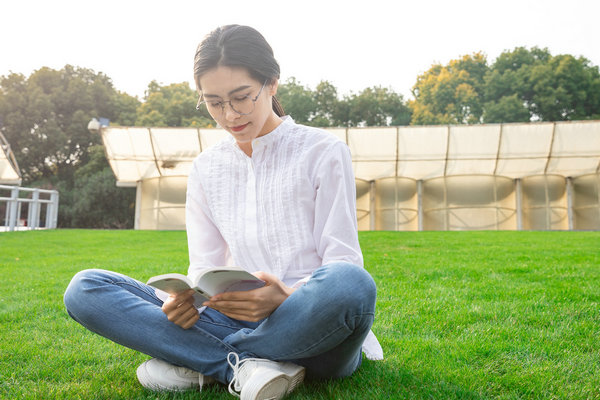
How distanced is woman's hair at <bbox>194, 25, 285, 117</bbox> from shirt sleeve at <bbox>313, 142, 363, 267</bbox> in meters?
0.48

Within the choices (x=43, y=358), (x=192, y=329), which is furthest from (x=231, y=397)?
(x=43, y=358)

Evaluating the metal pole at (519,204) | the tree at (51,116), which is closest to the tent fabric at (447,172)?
the metal pole at (519,204)

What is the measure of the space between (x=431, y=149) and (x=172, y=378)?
18.4 m

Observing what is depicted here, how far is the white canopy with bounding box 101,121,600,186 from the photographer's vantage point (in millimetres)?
18859

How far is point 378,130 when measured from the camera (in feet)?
63.9

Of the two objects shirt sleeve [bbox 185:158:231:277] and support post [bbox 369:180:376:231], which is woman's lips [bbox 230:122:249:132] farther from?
support post [bbox 369:180:376:231]

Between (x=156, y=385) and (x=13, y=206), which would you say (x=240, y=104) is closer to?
(x=156, y=385)

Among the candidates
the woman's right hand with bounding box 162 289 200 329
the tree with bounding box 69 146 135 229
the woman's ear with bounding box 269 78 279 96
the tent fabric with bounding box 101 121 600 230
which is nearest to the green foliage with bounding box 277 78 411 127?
the tree with bounding box 69 146 135 229

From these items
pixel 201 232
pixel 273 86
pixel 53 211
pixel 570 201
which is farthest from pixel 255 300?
pixel 570 201

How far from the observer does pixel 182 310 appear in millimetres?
Result: 2031

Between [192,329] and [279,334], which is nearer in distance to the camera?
[279,334]

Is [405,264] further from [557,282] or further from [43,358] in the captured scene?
[43,358]

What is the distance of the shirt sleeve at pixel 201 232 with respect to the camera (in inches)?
96.6

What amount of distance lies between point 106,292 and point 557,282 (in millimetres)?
4232
